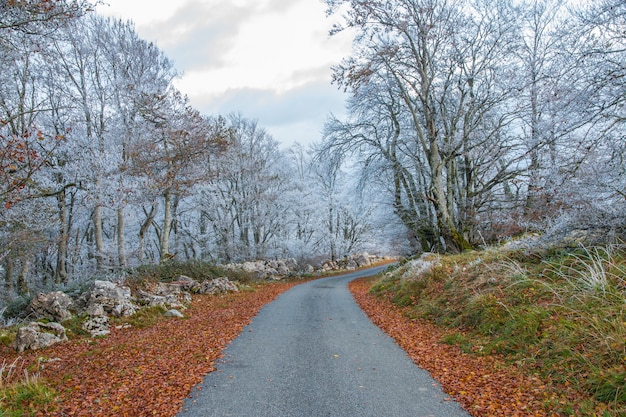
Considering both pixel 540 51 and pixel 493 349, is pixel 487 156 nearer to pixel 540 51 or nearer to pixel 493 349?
pixel 540 51

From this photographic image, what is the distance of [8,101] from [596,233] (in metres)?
15.8

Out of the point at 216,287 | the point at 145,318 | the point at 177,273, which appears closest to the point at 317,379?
the point at 145,318

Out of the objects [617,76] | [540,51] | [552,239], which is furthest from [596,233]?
[540,51]

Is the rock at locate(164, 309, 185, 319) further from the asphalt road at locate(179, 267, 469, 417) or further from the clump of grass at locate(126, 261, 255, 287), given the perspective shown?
the asphalt road at locate(179, 267, 469, 417)

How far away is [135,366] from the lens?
5.68 meters

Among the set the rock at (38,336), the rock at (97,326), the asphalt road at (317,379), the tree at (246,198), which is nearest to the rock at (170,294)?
the rock at (97,326)

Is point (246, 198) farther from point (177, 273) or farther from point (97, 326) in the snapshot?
point (97, 326)

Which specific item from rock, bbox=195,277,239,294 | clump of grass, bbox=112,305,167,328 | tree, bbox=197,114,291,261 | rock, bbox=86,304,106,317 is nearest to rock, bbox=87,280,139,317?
rock, bbox=86,304,106,317

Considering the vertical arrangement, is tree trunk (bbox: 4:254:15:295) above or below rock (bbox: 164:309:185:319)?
above

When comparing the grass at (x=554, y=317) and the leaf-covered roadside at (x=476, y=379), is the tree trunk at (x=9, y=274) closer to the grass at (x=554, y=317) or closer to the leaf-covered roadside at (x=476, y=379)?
the leaf-covered roadside at (x=476, y=379)

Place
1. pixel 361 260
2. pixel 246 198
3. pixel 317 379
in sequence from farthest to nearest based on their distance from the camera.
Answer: pixel 361 260
pixel 246 198
pixel 317 379

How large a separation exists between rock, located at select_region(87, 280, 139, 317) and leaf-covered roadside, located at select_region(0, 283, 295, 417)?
1074 mm

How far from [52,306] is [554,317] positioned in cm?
994

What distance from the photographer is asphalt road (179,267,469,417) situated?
405 cm
